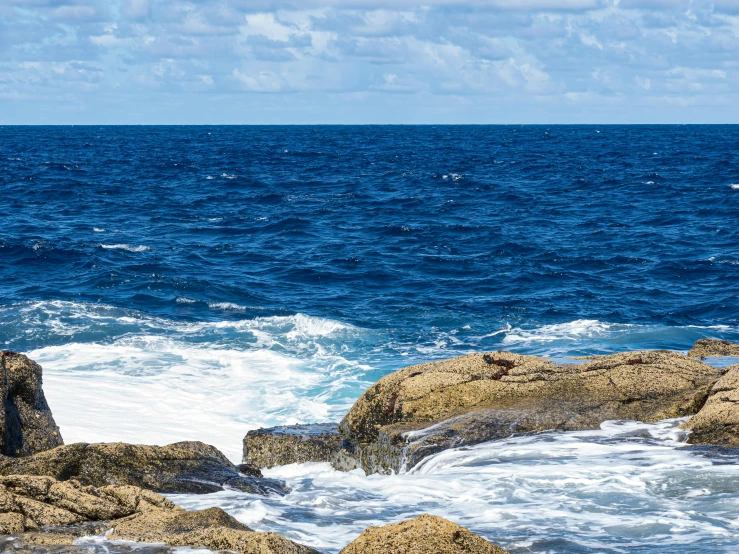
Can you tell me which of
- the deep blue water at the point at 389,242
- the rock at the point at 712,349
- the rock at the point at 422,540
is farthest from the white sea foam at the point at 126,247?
the rock at the point at 422,540

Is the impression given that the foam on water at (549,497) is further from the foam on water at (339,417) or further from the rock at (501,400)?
the rock at (501,400)

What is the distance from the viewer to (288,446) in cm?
1152

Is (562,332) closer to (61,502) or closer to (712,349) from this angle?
(712,349)

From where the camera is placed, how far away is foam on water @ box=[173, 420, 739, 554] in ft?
24.3

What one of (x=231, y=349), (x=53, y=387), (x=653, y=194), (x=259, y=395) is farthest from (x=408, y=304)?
(x=653, y=194)

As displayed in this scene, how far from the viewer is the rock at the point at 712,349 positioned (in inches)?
553

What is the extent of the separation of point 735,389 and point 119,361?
40.8 feet

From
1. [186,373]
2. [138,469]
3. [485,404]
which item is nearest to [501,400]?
[485,404]

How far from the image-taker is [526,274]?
27.1 metres

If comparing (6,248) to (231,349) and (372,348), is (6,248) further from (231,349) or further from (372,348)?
(372,348)

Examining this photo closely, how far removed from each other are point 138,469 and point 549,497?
13.7 feet

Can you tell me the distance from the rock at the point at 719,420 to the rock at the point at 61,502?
20.9 feet

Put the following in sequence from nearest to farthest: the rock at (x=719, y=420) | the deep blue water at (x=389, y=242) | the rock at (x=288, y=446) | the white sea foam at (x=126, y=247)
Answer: the rock at (x=719, y=420) → the rock at (x=288, y=446) → the deep blue water at (x=389, y=242) → the white sea foam at (x=126, y=247)

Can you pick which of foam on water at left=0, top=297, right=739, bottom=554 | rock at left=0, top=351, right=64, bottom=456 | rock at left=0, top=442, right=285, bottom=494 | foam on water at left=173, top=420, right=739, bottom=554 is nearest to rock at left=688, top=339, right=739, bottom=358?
foam on water at left=0, top=297, right=739, bottom=554
